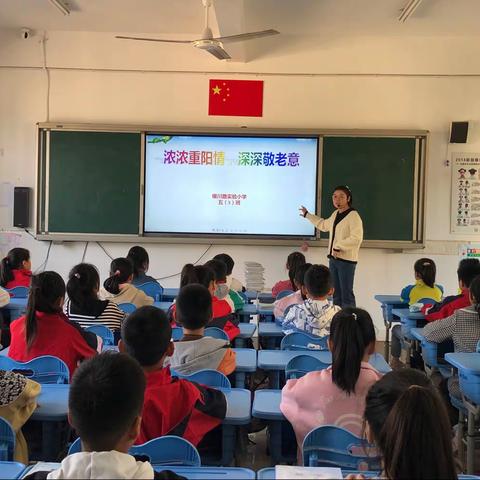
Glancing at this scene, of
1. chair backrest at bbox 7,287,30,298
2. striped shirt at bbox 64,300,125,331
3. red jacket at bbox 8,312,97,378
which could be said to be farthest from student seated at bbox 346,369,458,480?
chair backrest at bbox 7,287,30,298

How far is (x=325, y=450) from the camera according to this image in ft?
5.36

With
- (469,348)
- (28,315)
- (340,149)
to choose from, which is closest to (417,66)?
(340,149)

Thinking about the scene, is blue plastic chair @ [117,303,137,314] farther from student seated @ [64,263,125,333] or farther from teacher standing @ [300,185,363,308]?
teacher standing @ [300,185,363,308]

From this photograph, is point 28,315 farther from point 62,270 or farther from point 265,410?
point 62,270

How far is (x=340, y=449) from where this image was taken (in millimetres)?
1613

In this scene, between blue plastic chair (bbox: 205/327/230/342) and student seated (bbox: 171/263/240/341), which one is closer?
blue plastic chair (bbox: 205/327/230/342)

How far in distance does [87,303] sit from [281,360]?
47.6 inches

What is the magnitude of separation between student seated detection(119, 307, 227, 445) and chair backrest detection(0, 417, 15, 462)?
1.24 ft

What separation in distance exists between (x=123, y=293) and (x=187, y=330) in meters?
1.60

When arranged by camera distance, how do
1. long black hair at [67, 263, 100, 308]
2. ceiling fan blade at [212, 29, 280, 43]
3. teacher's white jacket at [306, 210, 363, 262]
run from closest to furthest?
1. long black hair at [67, 263, 100, 308]
2. ceiling fan blade at [212, 29, 280, 43]
3. teacher's white jacket at [306, 210, 363, 262]

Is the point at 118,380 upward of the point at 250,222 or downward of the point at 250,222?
downward

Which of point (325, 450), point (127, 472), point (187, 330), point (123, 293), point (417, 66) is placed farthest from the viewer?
point (417, 66)

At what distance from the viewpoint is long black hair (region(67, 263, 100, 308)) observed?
3.07 meters

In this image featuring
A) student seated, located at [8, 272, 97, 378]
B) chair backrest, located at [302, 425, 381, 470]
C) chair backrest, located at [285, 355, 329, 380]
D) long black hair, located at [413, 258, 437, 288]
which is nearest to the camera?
chair backrest, located at [302, 425, 381, 470]
